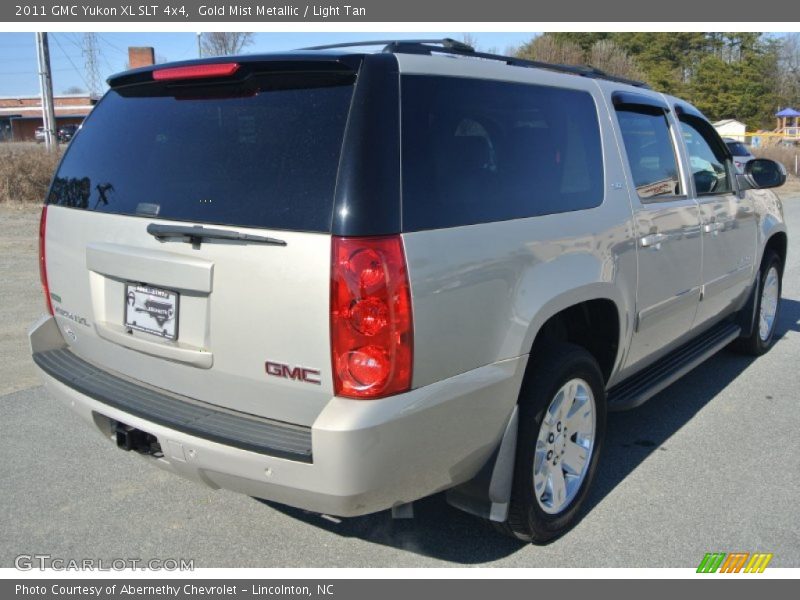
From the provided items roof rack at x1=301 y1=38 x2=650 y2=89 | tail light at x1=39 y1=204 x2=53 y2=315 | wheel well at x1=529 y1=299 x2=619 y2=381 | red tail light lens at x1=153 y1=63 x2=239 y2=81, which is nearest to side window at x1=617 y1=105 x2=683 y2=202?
roof rack at x1=301 y1=38 x2=650 y2=89

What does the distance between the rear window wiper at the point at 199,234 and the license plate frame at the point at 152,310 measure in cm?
21

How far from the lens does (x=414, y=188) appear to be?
2.45 metres

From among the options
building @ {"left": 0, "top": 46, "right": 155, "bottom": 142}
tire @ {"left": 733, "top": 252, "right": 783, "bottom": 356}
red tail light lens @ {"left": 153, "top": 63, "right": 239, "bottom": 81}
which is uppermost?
building @ {"left": 0, "top": 46, "right": 155, "bottom": 142}

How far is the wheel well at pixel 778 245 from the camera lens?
5925 millimetres

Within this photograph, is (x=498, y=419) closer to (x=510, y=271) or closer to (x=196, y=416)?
(x=510, y=271)

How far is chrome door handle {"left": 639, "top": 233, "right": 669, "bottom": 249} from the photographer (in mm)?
3675

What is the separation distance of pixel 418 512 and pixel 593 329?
1252 millimetres

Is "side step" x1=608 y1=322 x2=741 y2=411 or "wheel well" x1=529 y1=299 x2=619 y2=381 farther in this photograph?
"side step" x1=608 y1=322 x2=741 y2=411

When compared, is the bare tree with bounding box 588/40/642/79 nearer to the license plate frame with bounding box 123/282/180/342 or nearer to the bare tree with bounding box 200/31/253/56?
the bare tree with bounding box 200/31/253/56

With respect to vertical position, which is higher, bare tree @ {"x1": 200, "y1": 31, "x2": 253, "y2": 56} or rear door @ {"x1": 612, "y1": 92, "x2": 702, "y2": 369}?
bare tree @ {"x1": 200, "y1": 31, "x2": 253, "y2": 56}

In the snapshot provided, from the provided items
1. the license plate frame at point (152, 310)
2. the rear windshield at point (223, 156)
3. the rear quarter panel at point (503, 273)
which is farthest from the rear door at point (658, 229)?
the license plate frame at point (152, 310)

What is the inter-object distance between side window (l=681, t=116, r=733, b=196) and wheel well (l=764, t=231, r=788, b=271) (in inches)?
45.8
